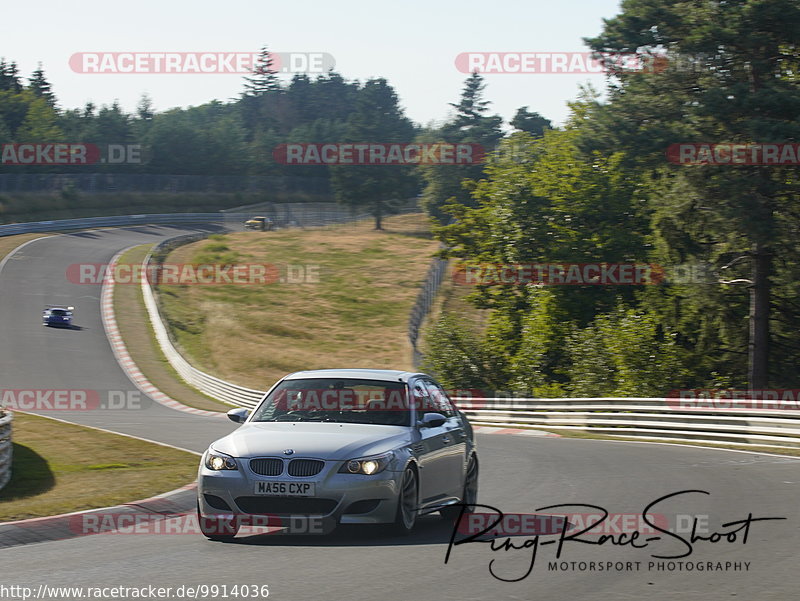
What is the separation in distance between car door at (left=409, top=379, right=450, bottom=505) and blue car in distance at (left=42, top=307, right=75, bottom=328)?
4520 centimetres

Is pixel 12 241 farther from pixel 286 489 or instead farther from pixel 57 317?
pixel 286 489

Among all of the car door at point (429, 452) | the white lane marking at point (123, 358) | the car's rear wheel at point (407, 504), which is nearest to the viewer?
the car's rear wheel at point (407, 504)

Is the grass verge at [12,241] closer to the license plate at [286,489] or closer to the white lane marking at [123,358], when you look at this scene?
the white lane marking at [123,358]

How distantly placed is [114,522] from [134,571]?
9.44 ft

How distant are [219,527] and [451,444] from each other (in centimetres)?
253

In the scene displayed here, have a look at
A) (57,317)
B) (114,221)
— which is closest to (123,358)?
(57,317)

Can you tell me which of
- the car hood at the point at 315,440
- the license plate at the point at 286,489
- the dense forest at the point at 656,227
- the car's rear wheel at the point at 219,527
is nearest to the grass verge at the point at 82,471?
the car's rear wheel at the point at 219,527

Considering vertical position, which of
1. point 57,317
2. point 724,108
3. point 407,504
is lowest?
point 57,317

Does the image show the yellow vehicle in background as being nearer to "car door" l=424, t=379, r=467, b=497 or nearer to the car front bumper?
"car door" l=424, t=379, r=467, b=497

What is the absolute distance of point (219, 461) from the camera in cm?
888

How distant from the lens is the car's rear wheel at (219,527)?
8.79 meters

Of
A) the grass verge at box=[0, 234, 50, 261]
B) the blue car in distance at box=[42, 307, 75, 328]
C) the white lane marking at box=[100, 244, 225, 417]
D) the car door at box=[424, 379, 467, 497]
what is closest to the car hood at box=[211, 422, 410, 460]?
the car door at box=[424, 379, 467, 497]

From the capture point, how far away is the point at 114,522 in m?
10.2

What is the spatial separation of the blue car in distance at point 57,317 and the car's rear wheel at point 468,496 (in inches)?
1753
